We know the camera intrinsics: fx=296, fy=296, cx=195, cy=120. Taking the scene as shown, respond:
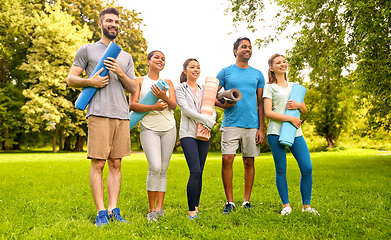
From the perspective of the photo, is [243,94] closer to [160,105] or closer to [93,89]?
[160,105]

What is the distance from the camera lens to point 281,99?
4539 mm

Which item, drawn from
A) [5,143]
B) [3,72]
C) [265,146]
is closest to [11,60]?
[3,72]

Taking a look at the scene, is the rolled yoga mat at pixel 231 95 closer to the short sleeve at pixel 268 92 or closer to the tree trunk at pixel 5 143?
the short sleeve at pixel 268 92

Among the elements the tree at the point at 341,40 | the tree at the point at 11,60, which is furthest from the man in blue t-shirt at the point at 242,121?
the tree at the point at 11,60

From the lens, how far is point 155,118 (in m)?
4.28

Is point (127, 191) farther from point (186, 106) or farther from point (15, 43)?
point (15, 43)

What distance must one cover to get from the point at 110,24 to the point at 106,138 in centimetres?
155

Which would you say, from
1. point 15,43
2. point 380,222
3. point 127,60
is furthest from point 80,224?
point 15,43

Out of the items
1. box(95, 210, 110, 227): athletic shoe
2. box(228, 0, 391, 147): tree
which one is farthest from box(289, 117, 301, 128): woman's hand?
box(228, 0, 391, 147): tree

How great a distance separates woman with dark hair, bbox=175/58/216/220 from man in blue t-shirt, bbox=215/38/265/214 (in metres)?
0.47

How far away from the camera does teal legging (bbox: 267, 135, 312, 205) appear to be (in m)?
4.32

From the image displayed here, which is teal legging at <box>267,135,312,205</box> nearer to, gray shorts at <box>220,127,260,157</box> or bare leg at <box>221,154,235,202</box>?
gray shorts at <box>220,127,260,157</box>

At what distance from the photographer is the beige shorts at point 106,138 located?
3846 millimetres

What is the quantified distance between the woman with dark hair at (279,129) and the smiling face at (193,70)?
1086 mm
